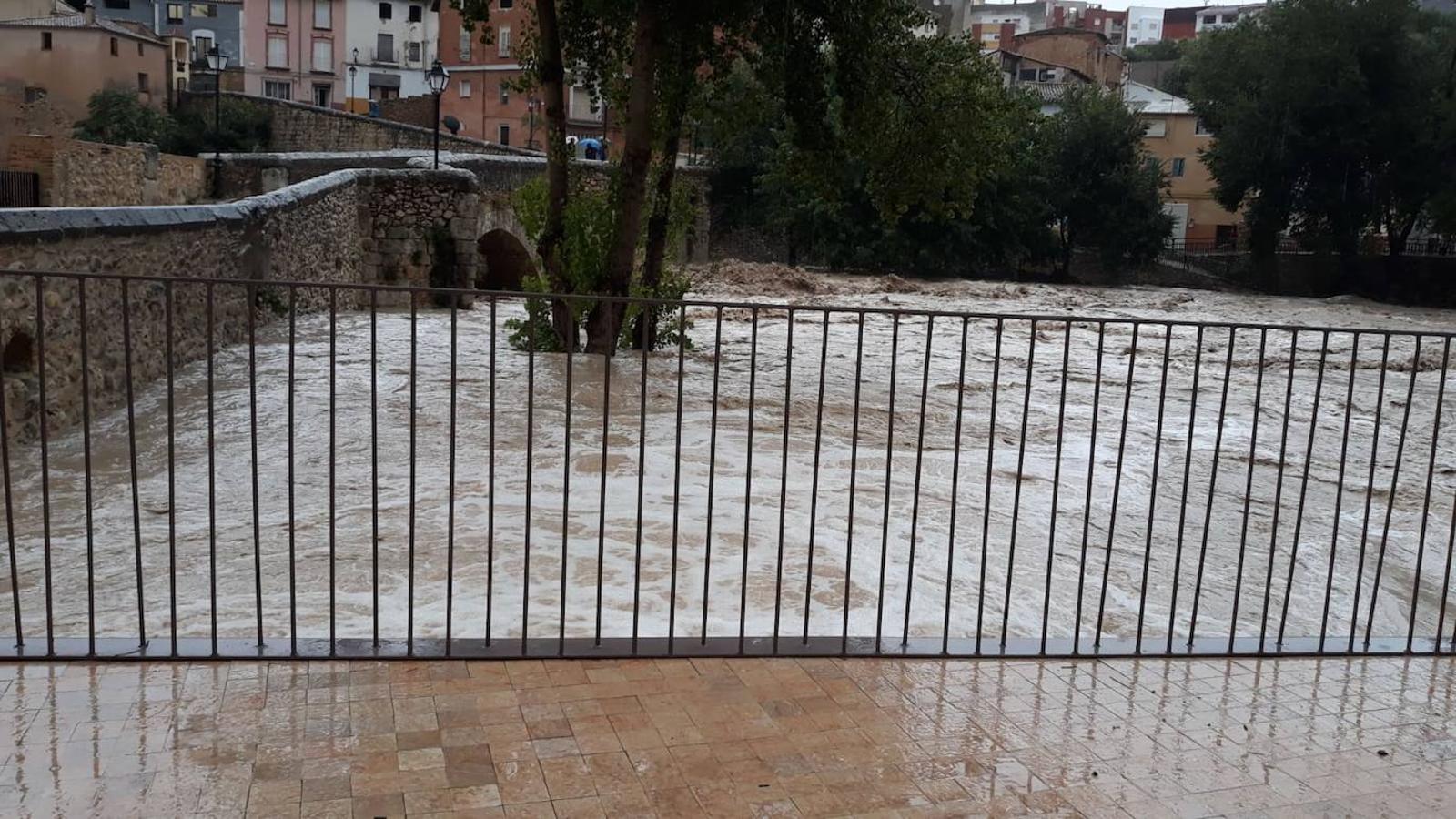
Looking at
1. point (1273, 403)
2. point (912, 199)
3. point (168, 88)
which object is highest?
point (168, 88)

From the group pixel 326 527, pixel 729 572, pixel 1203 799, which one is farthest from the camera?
pixel 326 527

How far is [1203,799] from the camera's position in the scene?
11.8 ft

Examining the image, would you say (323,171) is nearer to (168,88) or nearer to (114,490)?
(114,490)

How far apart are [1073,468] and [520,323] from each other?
7.30m

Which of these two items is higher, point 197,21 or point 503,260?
point 197,21

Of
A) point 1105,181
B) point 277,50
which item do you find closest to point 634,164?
point 1105,181

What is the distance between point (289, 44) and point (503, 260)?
3741 centimetres

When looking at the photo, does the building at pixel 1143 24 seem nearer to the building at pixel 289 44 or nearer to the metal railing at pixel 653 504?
the building at pixel 289 44

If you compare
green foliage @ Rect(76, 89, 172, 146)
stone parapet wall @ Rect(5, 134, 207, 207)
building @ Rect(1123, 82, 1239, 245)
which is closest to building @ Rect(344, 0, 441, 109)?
green foliage @ Rect(76, 89, 172, 146)

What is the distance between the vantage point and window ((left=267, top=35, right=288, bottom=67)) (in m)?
58.3

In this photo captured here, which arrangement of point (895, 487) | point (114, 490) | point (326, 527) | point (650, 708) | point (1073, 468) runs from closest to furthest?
point (650, 708) < point (326, 527) < point (114, 490) < point (895, 487) < point (1073, 468)

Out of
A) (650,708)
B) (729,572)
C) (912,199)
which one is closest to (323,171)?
(912,199)

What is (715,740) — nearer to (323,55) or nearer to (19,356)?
(19,356)

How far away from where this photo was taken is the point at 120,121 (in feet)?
131
